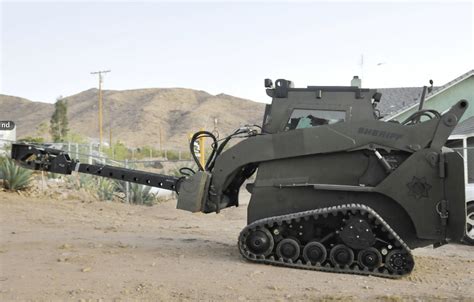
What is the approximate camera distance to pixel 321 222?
7.95 m

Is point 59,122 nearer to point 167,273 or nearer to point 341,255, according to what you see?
point 167,273

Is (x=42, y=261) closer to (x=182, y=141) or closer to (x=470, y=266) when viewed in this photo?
(x=470, y=266)

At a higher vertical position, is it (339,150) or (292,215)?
(339,150)

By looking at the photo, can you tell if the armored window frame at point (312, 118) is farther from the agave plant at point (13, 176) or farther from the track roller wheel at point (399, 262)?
the agave plant at point (13, 176)

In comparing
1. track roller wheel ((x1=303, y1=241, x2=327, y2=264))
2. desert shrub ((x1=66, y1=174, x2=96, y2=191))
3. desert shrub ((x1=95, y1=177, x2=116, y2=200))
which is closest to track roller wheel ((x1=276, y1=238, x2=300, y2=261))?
track roller wheel ((x1=303, y1=241, x2=327, y2=264))

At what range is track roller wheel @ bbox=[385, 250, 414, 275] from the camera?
7.52 m

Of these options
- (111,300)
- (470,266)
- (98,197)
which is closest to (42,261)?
(111,300)

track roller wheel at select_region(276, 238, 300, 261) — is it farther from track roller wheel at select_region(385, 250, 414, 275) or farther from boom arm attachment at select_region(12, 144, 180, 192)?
boom arm attachment at select_region(12, 144, 180, 192)

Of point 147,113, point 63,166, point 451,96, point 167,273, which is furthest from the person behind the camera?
point 147,113

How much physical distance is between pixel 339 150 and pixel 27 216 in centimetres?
792

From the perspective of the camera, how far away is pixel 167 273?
7164mm

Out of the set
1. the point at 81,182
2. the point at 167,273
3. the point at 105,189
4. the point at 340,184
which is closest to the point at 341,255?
the point at 340,184

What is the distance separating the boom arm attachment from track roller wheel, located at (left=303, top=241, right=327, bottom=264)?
273 cm

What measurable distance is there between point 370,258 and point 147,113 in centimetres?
9960
